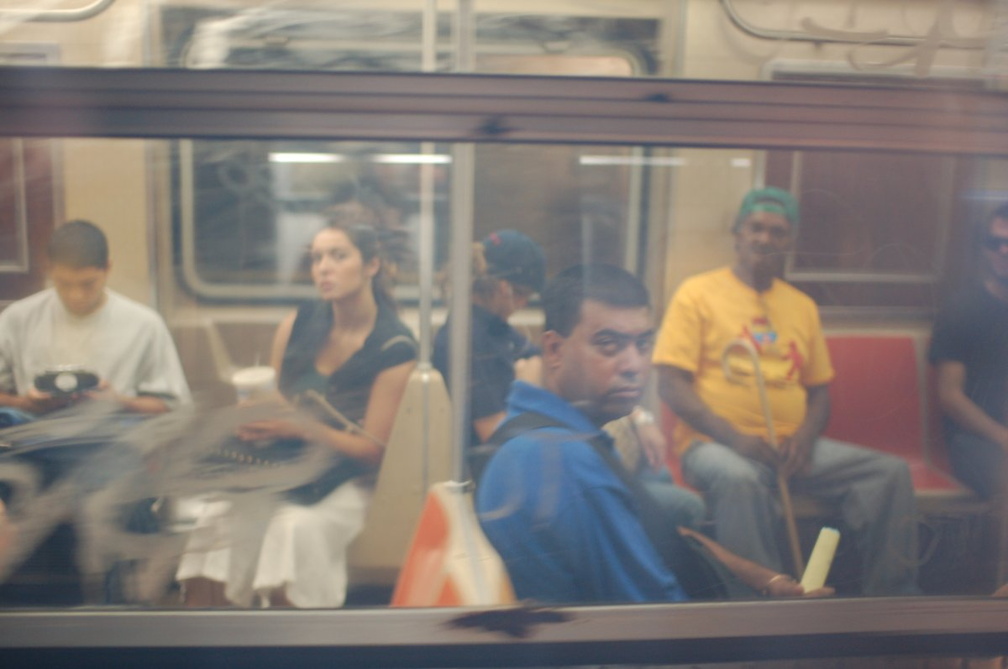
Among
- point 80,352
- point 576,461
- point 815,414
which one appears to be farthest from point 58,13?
point 815,414

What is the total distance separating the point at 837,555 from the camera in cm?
191

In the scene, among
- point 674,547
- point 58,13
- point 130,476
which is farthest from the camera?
point 674,547

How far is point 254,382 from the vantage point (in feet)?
5.76

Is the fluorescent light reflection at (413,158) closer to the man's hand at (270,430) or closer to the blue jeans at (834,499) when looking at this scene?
the man's hand at (270,430)

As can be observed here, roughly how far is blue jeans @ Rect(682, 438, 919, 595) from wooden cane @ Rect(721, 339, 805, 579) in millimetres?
18

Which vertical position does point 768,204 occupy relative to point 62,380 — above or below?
above

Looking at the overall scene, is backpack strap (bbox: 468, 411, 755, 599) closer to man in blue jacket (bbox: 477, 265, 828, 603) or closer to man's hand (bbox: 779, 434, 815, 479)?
man in blue jacket (bbox: 477, 265, 828, 603)

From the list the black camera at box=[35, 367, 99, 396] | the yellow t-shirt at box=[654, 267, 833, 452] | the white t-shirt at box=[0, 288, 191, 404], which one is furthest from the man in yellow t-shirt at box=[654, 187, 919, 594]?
the black camera at box=[35, 367, 99, 396]

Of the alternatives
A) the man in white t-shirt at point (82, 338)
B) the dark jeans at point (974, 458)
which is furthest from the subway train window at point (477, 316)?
the dark jeans at point (974, 458)

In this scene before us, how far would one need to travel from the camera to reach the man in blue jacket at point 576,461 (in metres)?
1.80

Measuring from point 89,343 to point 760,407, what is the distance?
1334mm

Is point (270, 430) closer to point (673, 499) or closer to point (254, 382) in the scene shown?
point (254, 382)

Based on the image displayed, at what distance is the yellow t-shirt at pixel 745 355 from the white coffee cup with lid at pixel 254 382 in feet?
2.49

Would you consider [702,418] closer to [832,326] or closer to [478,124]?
[832,326]
